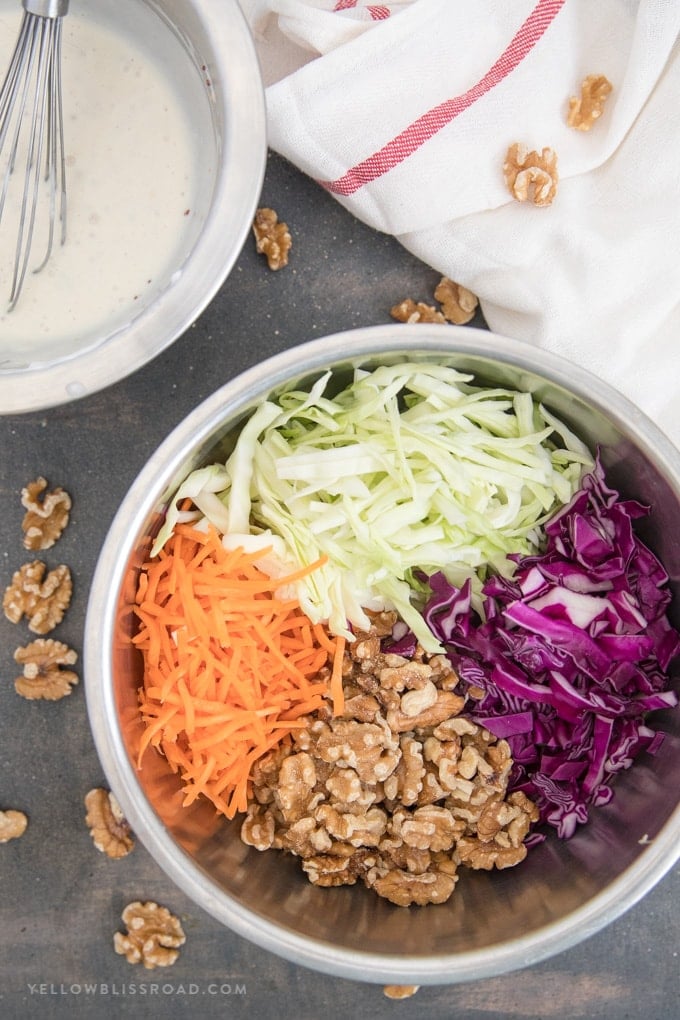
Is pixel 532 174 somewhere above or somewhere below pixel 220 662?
above

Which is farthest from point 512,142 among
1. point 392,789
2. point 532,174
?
point 392,789

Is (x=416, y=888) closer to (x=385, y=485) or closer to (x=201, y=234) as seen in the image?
(x=385, y=485)

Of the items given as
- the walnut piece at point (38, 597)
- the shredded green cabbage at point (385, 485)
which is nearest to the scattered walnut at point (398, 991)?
the shredded green cabbage at point (385, 485)

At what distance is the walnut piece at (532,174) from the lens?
1628 millimetres

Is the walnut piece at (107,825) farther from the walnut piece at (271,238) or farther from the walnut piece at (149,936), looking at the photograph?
the walnut piece at (271,238)

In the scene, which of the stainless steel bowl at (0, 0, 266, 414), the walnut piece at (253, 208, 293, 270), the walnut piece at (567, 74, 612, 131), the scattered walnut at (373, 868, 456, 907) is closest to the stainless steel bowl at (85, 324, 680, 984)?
the scattered walnut at (373, 868, 456, 907)

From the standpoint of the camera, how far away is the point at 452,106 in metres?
1.63

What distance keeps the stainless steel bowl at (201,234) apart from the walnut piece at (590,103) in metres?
0.67

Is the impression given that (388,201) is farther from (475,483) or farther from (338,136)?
(475,483)

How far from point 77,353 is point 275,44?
2.60 feet

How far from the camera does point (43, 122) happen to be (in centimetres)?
147

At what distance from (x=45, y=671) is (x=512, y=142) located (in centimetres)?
144

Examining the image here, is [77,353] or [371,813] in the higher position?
[77,353]

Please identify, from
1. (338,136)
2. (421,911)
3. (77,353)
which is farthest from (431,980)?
(338,136)
